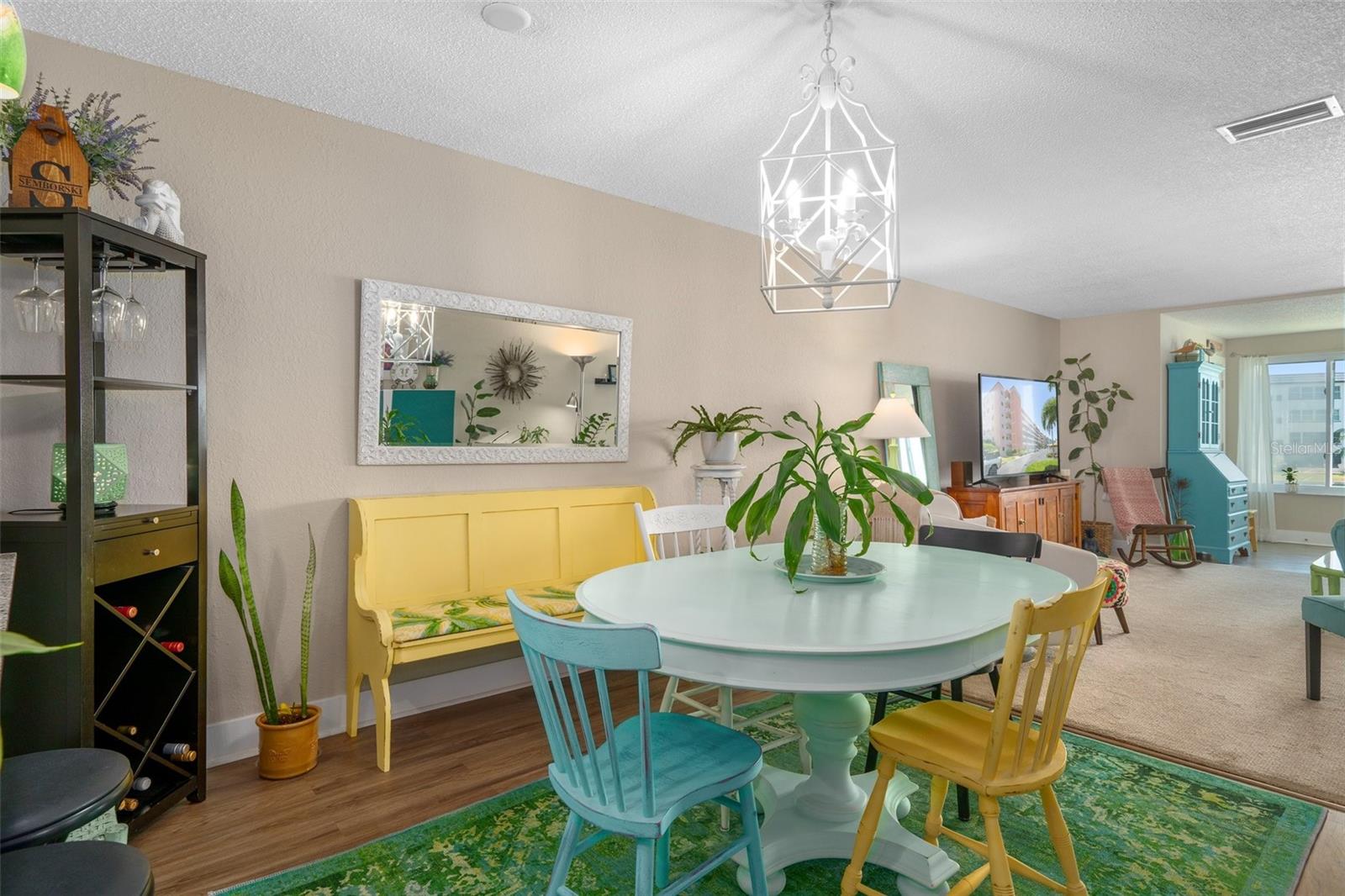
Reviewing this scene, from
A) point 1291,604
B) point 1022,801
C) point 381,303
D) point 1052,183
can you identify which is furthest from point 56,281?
point 1291,604

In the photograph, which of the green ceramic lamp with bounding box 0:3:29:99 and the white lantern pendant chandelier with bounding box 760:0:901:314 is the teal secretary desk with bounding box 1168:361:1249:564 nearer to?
the white lantern pendant chandelier with bounding box 760:0:901:314

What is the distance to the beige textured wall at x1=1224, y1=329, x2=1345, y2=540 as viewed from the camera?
7.91m

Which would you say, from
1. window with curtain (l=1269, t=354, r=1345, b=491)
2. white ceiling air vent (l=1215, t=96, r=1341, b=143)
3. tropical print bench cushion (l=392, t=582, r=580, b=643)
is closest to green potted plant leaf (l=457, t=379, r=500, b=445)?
tropical print bench cushion (l=392, t=582, r=580, b=643)

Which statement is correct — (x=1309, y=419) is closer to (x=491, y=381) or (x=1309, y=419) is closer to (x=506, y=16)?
(x=491, y=381)

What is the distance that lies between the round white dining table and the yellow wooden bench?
972mm

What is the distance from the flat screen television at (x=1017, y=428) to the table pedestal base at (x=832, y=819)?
483 centimetres

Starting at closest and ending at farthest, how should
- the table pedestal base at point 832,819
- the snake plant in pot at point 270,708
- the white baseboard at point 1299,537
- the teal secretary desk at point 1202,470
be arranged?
the table pedestal base at point 832,819 → the snake plant in pot at point 270,708 → the teal secretary desk at point 1202,470 → the white baseboard at point 1299,537

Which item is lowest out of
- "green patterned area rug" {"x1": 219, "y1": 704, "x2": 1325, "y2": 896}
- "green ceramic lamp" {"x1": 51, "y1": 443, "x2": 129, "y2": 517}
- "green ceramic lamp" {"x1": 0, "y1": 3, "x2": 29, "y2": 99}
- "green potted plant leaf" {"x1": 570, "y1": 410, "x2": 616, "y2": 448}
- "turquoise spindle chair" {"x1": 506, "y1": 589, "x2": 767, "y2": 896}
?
"green patterned area rug" {"x1": 219, "y1": 704, "x2": 1325, "y2": 896}

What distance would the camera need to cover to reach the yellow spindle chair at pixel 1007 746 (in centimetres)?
151

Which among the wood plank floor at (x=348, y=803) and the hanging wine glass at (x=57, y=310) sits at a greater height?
the hanging wine glass at (x=57, y=310)

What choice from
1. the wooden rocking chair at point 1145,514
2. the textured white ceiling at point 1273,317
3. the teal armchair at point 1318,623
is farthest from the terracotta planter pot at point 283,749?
the textured white ceiling at point 1273,317

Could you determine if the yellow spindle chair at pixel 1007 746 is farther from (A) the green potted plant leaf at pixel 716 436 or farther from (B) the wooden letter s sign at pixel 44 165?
(B) the wooden letter s sign at pixel 44 165

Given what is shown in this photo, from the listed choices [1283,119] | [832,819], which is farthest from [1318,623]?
[832,819]

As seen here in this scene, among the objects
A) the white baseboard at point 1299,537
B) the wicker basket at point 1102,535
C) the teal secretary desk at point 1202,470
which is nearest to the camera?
the teal secretary desk at point 1202,470
